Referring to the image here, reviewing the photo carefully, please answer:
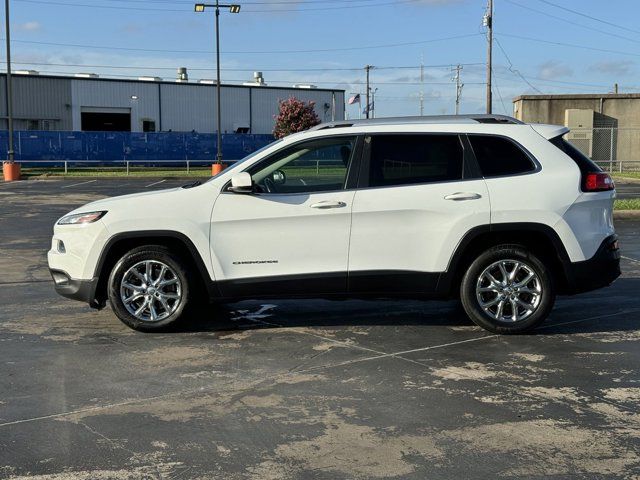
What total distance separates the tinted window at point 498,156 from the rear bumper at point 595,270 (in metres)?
0.93

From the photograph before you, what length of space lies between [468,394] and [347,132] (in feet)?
8.89

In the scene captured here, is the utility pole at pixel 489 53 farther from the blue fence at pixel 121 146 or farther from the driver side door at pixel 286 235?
the driver side door at pixel 286 235

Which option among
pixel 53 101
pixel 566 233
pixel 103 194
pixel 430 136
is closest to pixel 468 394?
pixel 566 233

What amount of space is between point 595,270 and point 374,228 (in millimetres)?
1959

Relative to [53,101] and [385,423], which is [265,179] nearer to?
[385,423]

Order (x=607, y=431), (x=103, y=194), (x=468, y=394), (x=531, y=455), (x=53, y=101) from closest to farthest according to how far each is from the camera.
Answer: (x=531, y=455) → (x=607, y=431) → (x=468, y=394) → (x=103, y=194) → (x=53, y=101)

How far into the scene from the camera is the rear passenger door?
6551 millimetres

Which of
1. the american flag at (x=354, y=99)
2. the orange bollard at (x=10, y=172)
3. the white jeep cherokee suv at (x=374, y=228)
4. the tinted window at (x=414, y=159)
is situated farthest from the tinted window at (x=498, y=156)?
the american flag at (x=354, y=99)

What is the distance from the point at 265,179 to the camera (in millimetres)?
6695

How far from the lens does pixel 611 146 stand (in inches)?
1452

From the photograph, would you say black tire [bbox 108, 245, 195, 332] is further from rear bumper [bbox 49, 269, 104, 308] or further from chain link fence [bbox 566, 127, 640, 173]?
chain link fence [bbox 566, 127, 640, 173]

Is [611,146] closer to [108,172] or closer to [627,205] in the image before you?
[627,205]

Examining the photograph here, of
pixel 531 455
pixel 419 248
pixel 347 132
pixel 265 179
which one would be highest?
pixel 347 132

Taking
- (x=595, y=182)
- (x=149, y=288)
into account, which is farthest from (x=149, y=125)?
(x=595, y=182)
